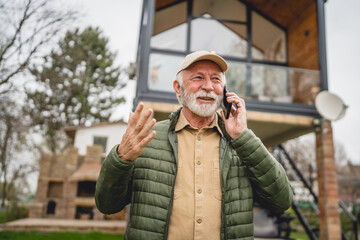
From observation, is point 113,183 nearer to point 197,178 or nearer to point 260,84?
point 197,178

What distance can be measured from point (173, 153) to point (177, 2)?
927 cm

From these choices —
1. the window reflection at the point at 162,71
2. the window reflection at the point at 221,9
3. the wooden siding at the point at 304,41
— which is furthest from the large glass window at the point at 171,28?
the wooden siding at the point at 304,41

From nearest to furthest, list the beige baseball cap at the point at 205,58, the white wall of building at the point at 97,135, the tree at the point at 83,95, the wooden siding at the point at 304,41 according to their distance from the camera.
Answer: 1. the beige baseball cap at the point at 205,58
2. the wooden siding at the point at 304,41
3. the white wall of building at the point at 97,135
4. the tree at the point at 83,95

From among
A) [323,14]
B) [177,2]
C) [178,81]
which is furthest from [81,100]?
[178,81]

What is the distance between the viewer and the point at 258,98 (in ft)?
24.0

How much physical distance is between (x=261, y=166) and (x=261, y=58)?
9.21m

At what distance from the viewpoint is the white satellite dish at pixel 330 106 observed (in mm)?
6379

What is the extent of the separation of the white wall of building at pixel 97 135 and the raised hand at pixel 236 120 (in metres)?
17.3

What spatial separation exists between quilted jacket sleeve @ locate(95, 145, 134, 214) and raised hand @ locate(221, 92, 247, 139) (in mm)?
580

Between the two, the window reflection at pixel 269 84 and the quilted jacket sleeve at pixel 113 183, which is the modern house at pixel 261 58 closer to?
the window reflection at pixel 269 84

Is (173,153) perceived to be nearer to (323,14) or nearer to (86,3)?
(323,14)

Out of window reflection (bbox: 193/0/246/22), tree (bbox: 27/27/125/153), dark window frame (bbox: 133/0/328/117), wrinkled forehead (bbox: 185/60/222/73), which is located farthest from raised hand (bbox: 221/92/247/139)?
tree (bbox: 27/27/125/153)

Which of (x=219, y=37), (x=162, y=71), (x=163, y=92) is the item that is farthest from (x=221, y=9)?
(x=163, y=92)

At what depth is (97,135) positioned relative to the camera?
18.4 m
